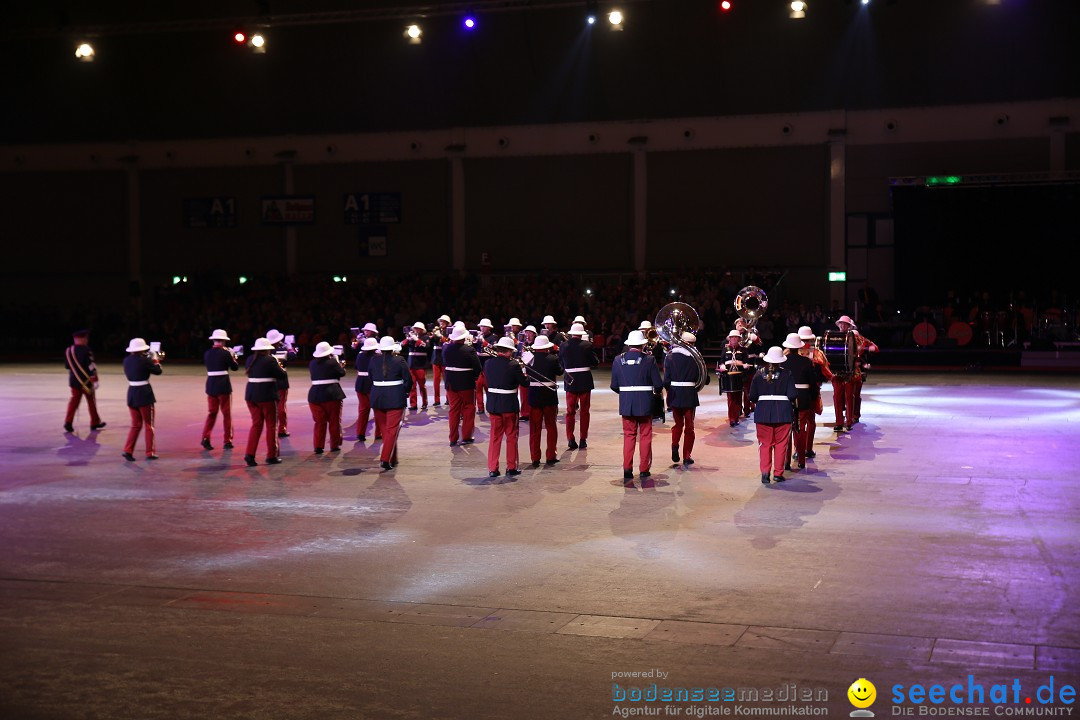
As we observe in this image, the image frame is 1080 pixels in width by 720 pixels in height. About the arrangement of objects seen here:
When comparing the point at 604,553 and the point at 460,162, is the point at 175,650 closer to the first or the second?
the point at 604,553

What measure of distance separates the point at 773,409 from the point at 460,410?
6.05 meters

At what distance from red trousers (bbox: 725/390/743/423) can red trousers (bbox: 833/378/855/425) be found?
174cm

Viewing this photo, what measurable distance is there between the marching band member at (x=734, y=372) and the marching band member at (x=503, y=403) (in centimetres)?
597

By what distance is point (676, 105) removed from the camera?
1602 inches

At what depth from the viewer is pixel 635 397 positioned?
48.1 feet

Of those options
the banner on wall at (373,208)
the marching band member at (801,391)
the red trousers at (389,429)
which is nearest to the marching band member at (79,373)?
the red trousers at (389,429)

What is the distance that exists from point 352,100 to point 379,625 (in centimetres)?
3751

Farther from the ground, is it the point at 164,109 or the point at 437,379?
the point at 164,109

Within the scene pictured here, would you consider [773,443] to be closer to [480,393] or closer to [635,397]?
[635,397]

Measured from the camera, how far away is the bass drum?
19.4m

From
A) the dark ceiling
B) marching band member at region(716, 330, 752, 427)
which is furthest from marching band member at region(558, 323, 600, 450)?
the dark ceiling

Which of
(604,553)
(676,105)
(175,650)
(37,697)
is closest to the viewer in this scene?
(37,697)

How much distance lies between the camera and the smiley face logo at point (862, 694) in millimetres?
6562

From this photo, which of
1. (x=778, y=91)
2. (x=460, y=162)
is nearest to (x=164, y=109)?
(x=460, y=162)
